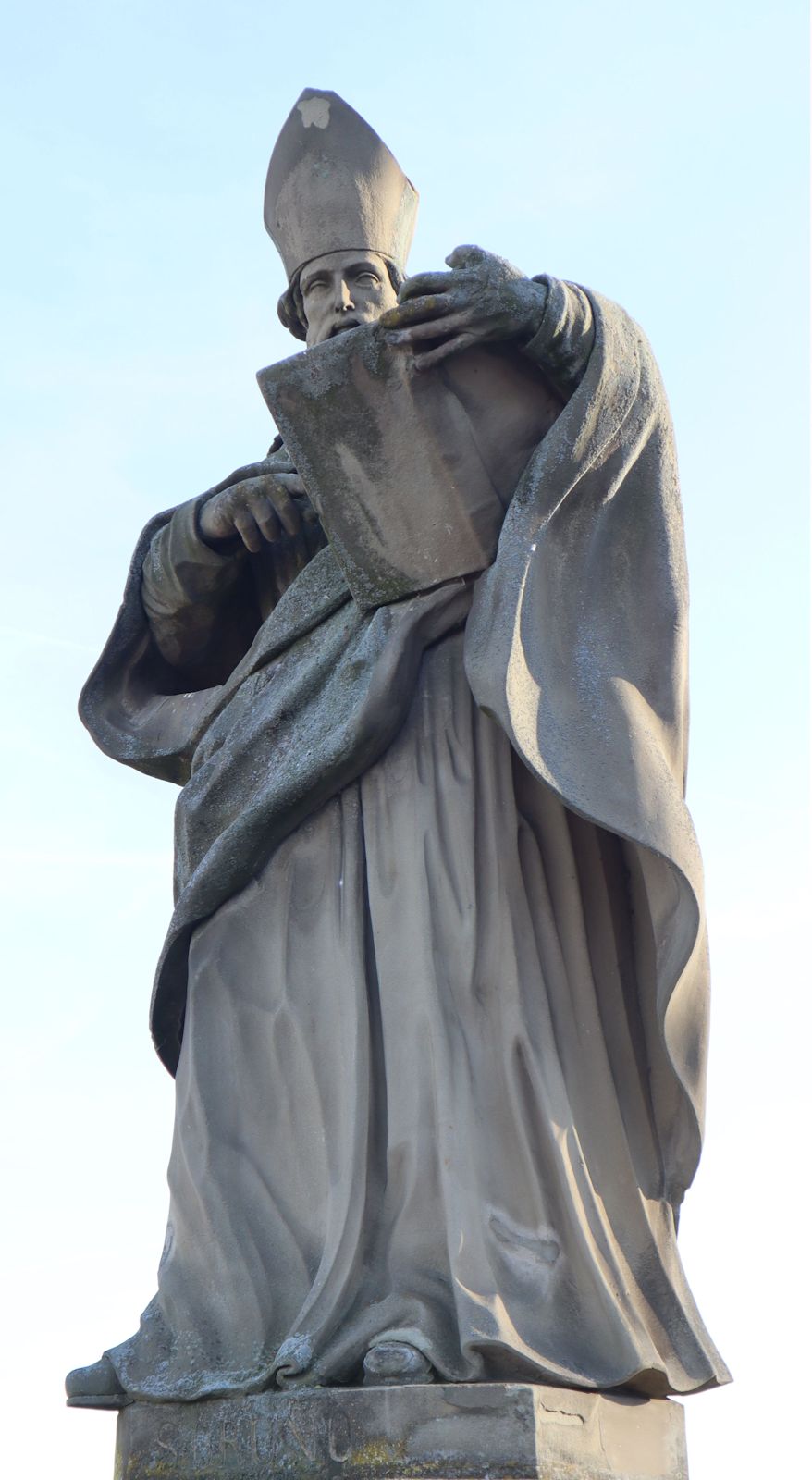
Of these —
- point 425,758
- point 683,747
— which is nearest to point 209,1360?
point 425,758

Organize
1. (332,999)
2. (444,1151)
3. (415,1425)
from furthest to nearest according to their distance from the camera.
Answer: (332,999) → (444,1151) → (415,1425)

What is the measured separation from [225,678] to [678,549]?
1535 mm

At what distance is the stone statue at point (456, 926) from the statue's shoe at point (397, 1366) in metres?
0.07

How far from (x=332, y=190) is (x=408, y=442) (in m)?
1.12

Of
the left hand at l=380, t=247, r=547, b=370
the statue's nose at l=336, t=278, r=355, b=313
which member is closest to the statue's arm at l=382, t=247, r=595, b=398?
the left hand at l=380, t=247, r=547, b=370

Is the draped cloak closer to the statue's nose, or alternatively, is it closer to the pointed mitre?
the statue's nose

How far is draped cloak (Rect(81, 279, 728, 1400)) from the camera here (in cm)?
444

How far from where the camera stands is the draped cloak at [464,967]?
4441 millimetres

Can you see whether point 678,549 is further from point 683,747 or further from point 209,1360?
point 209,1360

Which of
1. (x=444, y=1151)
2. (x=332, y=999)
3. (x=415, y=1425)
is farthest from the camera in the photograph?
(x=332, y=999)

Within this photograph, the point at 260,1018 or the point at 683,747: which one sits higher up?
the point at 683,747

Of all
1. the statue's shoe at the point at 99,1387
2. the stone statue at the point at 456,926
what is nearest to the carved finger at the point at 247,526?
the stone statue at the point at 456,926

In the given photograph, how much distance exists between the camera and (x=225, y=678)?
596 cm

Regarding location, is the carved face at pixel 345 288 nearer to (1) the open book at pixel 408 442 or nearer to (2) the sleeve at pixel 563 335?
(1) the open book at pixel 408 442
